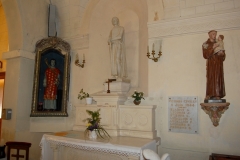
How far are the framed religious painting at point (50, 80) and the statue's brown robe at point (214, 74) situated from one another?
139 inches

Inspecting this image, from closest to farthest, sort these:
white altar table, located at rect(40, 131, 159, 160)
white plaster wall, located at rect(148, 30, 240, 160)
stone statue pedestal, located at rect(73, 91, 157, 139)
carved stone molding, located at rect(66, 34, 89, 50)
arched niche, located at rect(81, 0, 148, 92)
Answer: white altar table, located at rect(40, 131, 159, 160)
white plaster wall, located at rect(148, 30, 240, 160)
stone statue pedestal, located at rect(73, 91, 157, 139)
arched niche, located at rect(81, 0, 148, 92)
carved stone molding, located at rect(66, 34, 89, 50)

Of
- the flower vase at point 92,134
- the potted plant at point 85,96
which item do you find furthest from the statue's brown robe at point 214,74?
the potted plant at point 85,96

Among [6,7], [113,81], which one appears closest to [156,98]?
[113,81]

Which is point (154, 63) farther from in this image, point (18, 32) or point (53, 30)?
point (18, 32)

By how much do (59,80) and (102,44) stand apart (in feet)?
5.12

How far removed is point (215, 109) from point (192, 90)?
1.99 feet

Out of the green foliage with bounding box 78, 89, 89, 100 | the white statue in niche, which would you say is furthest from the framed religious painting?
the white statue in niche

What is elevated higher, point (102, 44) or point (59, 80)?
point (102, 44)

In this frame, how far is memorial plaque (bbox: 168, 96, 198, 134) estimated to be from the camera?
3949mm

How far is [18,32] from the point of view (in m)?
5.53

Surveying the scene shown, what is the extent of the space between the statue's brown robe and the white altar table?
1.40 metres

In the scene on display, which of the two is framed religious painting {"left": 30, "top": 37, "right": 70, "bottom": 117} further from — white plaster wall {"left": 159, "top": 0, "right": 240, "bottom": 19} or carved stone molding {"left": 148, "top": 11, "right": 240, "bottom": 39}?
white plaster wall {"left": 159, "top": 0, "right": 240, "bottom": 19}

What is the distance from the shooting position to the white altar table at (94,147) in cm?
340

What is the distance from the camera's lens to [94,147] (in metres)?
3.67
